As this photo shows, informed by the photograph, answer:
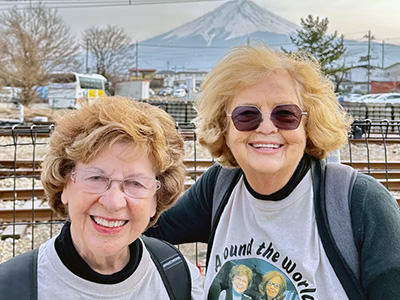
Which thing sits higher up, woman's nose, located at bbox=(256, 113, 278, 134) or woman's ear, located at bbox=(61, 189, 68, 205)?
woman's nose, located at bbox=(256, 113, 278, 134)

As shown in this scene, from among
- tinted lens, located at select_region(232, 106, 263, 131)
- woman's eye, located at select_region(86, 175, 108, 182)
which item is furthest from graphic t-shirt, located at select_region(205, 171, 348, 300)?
woman's eye, located at select_region(86, 175, 108, 182)

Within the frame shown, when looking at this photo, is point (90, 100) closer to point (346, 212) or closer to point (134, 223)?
point (134, 223)

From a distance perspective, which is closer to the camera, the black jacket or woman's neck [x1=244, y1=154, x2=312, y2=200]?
the black jacket

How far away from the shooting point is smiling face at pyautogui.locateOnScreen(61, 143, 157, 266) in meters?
1.71

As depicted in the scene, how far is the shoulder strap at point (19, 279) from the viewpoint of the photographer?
1579 mm

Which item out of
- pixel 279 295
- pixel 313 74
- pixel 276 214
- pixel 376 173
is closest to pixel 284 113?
pixel 313 74

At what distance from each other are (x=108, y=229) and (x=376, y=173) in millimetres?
8221

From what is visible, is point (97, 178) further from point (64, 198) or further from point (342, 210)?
point (342, 210)

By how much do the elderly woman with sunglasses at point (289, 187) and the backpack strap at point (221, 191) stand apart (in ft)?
0.03

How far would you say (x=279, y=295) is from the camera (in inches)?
77.4

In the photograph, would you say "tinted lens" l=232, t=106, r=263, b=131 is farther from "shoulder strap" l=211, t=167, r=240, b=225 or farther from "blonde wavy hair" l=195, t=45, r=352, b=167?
"shoulder strap" l=211, t=167, r=240, b=225

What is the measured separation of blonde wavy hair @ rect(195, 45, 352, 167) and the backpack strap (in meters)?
0.29

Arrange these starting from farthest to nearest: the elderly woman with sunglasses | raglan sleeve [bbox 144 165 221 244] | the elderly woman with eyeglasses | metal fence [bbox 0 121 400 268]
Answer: metal fence [bbox 0 121 400 268] < raglan sleeve [bbox 144 165 221 244] < the elderly woman with sunglasses < the elderly woman with eyeglasses

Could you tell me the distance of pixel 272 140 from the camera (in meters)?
2.07
